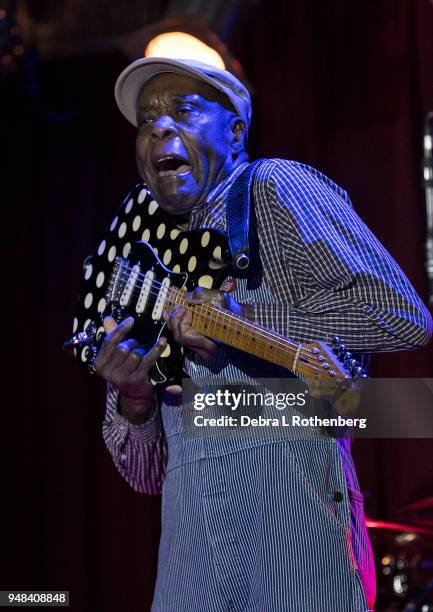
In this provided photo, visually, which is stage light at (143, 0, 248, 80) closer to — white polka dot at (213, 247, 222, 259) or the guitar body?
the guitar body

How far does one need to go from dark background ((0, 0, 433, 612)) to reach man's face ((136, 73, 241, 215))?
1.49 meters

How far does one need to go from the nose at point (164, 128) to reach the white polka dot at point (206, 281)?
40 cm

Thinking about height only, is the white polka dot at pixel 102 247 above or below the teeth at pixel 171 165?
below

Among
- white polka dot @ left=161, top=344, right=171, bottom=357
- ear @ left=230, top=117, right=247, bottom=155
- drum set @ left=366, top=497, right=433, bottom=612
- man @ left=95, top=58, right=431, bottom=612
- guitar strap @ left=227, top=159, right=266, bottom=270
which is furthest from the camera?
drum set @ left=366, top=497, right=433, bottom=612

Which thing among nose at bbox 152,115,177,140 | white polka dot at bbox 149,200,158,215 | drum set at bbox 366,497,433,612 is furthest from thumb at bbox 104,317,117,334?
drum set at bbox 366,497,433,612

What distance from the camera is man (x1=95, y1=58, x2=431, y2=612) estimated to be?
174 cm

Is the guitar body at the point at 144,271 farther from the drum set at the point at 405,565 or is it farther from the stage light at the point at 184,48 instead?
the drum set at the point at 405,565

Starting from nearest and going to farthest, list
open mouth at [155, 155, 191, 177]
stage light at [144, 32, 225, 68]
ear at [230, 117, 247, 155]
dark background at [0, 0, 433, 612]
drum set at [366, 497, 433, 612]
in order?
open mouth at [155, 155, 191, 177] → ear at [230, 117, 247, 155] → drum set at [366, 497, 433, 612] → stage light at [144, 32, 225, 68] → dark background at [0, 0, 433, 612]

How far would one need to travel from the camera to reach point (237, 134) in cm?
221

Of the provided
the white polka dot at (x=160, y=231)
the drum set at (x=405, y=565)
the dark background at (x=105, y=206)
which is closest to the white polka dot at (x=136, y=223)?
the white polka dot at (x=160, y=231)

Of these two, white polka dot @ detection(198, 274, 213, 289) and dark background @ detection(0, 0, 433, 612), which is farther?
dark background @ detection(0, 0, 433, 612)

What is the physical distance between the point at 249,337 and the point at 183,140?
57cm

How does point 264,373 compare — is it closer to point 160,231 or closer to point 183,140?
point 160,231

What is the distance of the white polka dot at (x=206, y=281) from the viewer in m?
1.94
